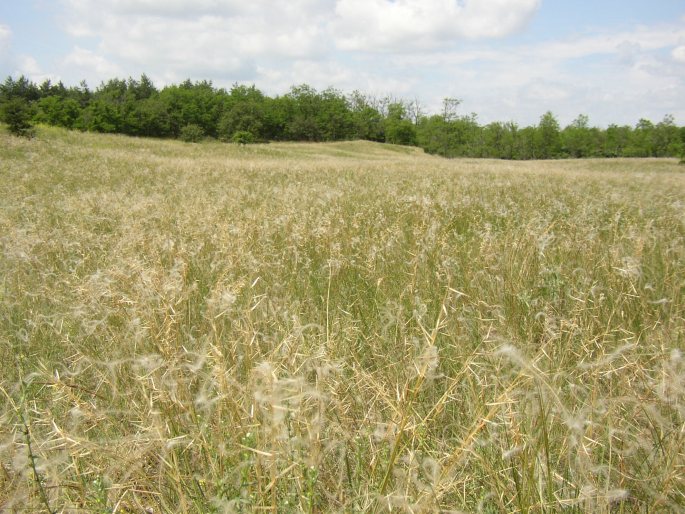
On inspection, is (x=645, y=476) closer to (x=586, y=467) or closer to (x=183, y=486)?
(x=586, y=467)

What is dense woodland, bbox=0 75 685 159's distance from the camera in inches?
2327

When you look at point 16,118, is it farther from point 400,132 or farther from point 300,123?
point 400,132

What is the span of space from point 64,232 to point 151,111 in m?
65.1

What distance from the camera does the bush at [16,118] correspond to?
70.3 ft

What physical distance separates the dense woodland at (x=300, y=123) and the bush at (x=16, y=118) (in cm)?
2693

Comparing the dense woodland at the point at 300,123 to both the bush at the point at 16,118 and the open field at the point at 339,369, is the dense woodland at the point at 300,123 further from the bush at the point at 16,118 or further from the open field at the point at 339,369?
the open field at the point at 339,369

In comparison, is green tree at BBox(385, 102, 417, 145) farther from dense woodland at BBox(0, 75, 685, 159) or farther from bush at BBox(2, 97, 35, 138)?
bush at BBox(2, 97, 35, 138)

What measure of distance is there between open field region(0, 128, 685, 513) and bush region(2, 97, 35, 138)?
18677mm

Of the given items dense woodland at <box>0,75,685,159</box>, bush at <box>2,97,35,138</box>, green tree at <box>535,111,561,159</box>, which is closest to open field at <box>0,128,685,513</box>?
bush at <box>2,97,35,138</box>

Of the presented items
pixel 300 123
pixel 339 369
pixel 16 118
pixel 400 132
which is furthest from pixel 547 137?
pixel 339 369

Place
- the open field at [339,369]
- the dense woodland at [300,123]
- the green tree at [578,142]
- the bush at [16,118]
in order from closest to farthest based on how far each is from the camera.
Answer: the open field at [339,369] → the bush at [16,118] → the dense woodland at [300,123] → the green tree at [578,142]

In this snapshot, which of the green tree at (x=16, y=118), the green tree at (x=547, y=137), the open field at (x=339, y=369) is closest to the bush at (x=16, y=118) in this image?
the green tree at (x=16, y=118)

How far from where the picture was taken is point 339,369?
1.71m

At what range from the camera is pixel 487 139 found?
270 feet
